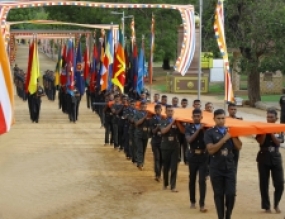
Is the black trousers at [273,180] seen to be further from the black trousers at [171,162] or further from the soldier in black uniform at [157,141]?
the soldier in black uniform at [157,141]

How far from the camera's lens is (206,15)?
3719 centimetres

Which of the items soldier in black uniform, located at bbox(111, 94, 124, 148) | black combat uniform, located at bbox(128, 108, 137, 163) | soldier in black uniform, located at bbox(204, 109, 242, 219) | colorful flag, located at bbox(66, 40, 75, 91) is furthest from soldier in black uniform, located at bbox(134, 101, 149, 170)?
colorful flag, located at bbox(66, 40, 75, 91)

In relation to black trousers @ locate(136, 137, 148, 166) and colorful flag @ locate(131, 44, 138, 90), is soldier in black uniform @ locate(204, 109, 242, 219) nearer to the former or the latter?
black trousers @ locate(136, 137, 148, 166)

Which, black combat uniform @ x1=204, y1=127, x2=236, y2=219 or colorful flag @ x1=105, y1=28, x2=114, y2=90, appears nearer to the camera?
black combat uniform @ x1=204, y1=127, x2=236, y2=219

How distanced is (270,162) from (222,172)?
1596 mm

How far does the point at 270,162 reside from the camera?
11555 millimetres

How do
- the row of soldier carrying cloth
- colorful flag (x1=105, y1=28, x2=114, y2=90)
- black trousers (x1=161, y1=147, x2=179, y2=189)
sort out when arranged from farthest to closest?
colorful flag (x1=105, y1=28, x2=114, y2=90) → black trousers (x1=161, y1=147, x2=179, y2=189) → the row of soldier carrying cloth

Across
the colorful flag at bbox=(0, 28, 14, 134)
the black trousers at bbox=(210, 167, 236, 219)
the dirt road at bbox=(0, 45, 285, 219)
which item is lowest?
the dirt road at bbox=(0, 45, 285, 219)

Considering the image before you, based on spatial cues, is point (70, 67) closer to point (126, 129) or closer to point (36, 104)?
point (36, 104)

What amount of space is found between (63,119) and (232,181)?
63.7ft

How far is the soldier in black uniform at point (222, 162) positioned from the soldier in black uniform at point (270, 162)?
3.94 feet

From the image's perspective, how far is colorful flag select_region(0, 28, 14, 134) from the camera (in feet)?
24.5

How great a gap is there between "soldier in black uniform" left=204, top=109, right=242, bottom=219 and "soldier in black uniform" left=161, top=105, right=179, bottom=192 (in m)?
2.96

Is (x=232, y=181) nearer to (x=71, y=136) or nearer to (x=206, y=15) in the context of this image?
(x=71, y=136)
